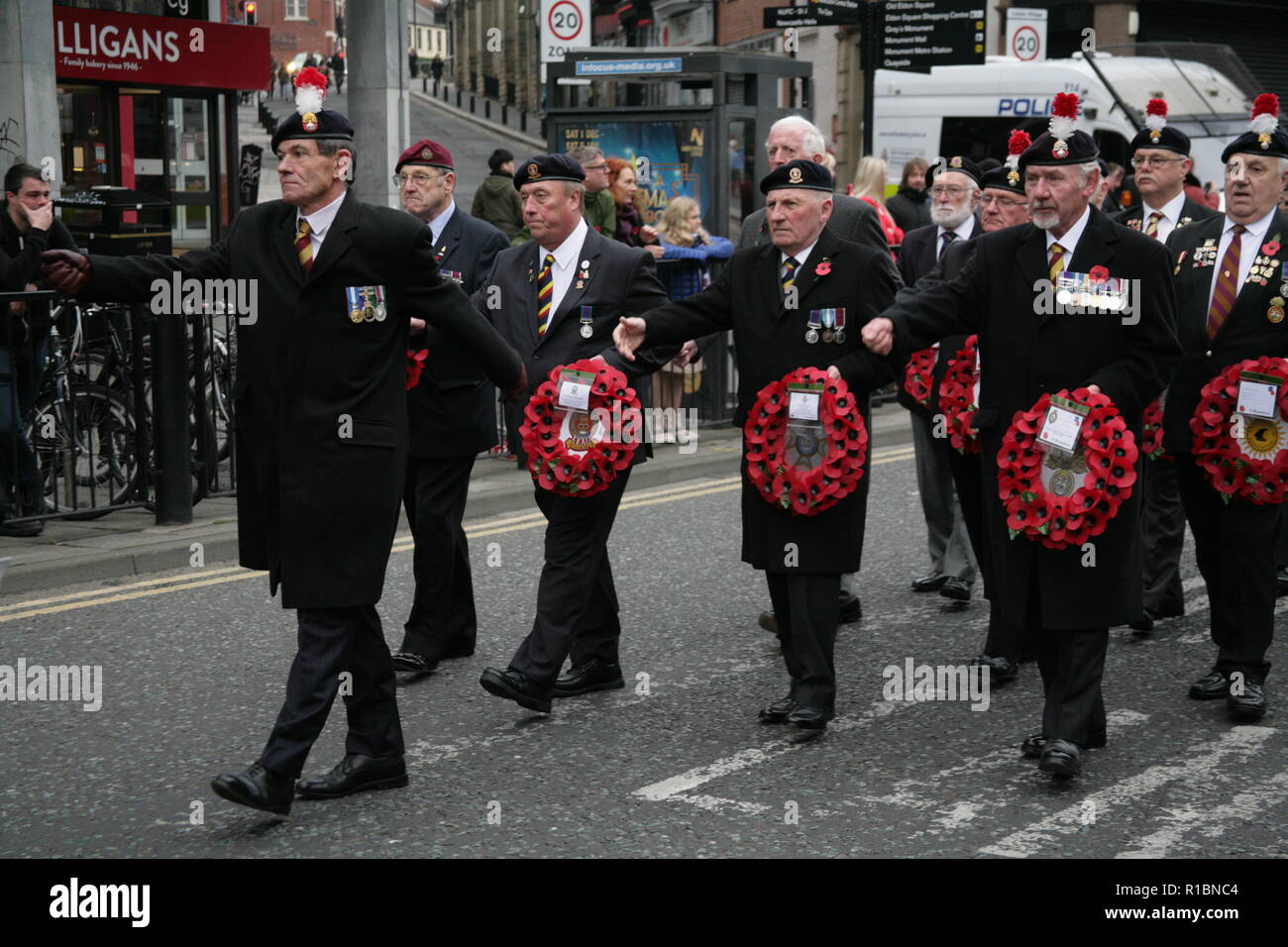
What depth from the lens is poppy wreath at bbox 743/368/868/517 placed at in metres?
6.19

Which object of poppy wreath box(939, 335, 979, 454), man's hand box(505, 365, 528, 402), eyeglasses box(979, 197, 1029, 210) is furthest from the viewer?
eyeglasses box(979, 197, 1029, 210)

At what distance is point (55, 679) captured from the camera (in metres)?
6.93

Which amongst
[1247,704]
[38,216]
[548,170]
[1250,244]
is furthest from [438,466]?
[38,216]

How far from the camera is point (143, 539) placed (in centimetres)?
936

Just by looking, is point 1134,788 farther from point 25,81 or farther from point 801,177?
point 25,81

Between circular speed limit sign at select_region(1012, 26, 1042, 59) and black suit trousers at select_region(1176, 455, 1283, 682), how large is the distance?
1759 centimetres

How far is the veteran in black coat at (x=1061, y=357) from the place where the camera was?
5789mm

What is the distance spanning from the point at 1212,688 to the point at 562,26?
11.5 m

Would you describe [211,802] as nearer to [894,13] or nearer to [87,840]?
[87,840]

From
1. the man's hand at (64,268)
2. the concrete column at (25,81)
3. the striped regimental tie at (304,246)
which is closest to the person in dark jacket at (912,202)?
the concrete column at (25,81)

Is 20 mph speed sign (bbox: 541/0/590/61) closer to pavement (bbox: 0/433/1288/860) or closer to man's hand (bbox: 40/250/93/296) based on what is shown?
pavement (bbox: 0/433/1288/860)

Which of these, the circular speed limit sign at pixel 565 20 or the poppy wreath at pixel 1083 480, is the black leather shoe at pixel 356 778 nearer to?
the poppy wreath at pixel 1083 480

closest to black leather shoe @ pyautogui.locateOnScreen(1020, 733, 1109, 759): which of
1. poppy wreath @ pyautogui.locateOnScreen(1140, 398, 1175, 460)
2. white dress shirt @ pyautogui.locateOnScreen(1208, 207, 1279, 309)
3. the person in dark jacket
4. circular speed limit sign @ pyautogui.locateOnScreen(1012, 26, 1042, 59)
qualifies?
poppy wreath @ pyautogui.locateOnScreen(1140, 398, 1175, 460)

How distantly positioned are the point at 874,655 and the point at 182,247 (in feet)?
49.3
